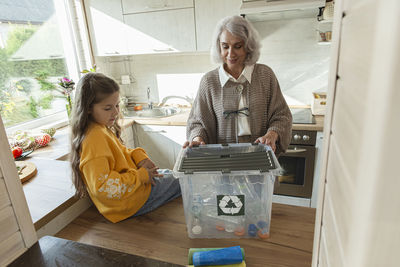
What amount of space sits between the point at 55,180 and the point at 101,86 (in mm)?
520

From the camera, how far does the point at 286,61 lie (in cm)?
249

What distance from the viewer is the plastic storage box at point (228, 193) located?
2.62 ft

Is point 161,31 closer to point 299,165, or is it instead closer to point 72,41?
point 72,41

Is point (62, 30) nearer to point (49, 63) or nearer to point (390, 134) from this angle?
point (49, 63)

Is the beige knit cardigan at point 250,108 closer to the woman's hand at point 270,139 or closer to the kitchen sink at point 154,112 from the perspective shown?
the woman's hand at point 270,139

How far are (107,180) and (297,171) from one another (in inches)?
68.1

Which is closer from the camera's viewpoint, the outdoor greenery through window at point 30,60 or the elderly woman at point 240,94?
the elderly woman at point 240,94

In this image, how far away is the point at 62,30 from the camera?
2.69m

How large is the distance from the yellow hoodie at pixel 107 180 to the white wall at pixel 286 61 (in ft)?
6.20

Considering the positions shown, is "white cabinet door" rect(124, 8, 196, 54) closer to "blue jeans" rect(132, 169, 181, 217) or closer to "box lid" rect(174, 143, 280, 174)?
"blue jeans" rect(132, 169, 181, 217)

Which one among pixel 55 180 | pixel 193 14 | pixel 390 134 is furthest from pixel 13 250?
pixel 193 14

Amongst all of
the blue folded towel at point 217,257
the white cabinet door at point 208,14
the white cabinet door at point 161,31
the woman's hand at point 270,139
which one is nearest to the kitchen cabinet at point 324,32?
the white cabinet door at point 208,14

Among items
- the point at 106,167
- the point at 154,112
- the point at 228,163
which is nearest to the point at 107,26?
the point at 154,112

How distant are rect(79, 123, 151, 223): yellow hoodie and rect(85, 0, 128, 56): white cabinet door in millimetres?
1846
